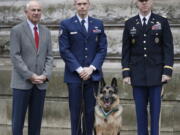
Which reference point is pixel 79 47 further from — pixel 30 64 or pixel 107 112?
pixel 107 112

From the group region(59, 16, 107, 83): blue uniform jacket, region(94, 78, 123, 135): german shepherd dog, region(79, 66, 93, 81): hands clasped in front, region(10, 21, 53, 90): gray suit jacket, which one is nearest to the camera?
region(10, 21, 53, 90): gray suit jacket

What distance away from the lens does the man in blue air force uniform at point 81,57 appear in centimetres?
659

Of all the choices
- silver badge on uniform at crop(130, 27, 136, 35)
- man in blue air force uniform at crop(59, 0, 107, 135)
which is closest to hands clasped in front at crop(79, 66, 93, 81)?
man in blue air force uniform at crop(59, 0, 107, 135)

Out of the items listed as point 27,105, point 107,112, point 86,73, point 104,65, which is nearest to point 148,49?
point 86,73

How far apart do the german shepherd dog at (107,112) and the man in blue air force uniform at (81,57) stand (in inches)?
4.0

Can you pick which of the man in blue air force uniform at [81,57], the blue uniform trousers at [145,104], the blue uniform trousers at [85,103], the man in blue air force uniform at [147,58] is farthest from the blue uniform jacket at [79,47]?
the blue uniform trousers at [145,104]

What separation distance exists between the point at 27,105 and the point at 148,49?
181cm

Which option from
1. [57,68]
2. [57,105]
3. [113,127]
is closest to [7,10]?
[57,68]

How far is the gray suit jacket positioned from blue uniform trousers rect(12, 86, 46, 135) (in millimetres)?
88

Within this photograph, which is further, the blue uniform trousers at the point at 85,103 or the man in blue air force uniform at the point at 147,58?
the blue uniform trousers at the point at 85,103

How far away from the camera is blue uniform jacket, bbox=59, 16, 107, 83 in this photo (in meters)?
6.62

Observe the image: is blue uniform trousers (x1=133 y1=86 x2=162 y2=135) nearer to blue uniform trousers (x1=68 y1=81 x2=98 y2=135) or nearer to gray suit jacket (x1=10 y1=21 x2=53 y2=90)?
blue uniform trousers (x1=68 y1=81 x2=98 y2=135)

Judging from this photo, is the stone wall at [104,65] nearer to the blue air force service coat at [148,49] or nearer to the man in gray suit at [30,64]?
the blue air force service coat at [148,49]

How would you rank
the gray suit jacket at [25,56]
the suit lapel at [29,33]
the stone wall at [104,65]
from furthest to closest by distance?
1. the stone wall at [104,65]
2. the suit lapel at [29,33]
3. the gray suit jacket at [25,56]
